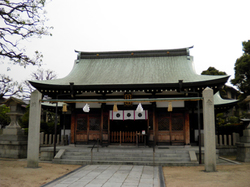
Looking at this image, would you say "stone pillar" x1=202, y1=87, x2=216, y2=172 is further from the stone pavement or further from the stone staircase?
the stone pavement

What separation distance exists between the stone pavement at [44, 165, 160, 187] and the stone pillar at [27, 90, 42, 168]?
2.22 metres

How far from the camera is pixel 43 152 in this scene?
42.6ft

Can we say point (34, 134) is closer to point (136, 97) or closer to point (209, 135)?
point (136, 97)

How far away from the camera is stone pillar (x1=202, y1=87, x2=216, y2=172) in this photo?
361 inches

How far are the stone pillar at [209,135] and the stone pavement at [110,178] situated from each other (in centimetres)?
220

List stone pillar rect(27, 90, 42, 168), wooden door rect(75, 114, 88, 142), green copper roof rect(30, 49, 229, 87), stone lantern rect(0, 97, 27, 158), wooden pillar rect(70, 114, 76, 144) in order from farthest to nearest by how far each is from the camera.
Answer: wooden door rect(75, 114, 88, 142) < wooden pillar rect(70, 114, 76, 144) < green copper roof rect(30, 49, 229, 87) < stone lantern rect(0, 97, 27, 158) < stone pillar rect(27, 90, 42, 168)

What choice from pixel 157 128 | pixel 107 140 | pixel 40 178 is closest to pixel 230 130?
pixel 157 128

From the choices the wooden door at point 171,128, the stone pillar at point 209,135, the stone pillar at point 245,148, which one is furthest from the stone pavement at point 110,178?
the stone pillar at point 245,148

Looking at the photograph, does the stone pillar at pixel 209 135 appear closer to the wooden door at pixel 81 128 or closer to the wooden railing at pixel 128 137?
the wooden railing at pixel 128 137

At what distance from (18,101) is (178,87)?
9.83m

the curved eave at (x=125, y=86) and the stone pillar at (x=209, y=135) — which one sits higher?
the curved eave at (x=125, y=86)

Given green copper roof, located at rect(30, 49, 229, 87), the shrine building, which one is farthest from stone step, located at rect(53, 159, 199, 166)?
green copper roof, located at rect(30, 49, 229, 87)

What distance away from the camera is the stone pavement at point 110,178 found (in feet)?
23.8

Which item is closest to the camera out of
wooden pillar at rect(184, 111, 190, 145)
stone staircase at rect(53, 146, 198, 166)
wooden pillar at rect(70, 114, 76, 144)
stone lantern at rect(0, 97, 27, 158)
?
stone staircase at rect(53, 146, 198, 166)
